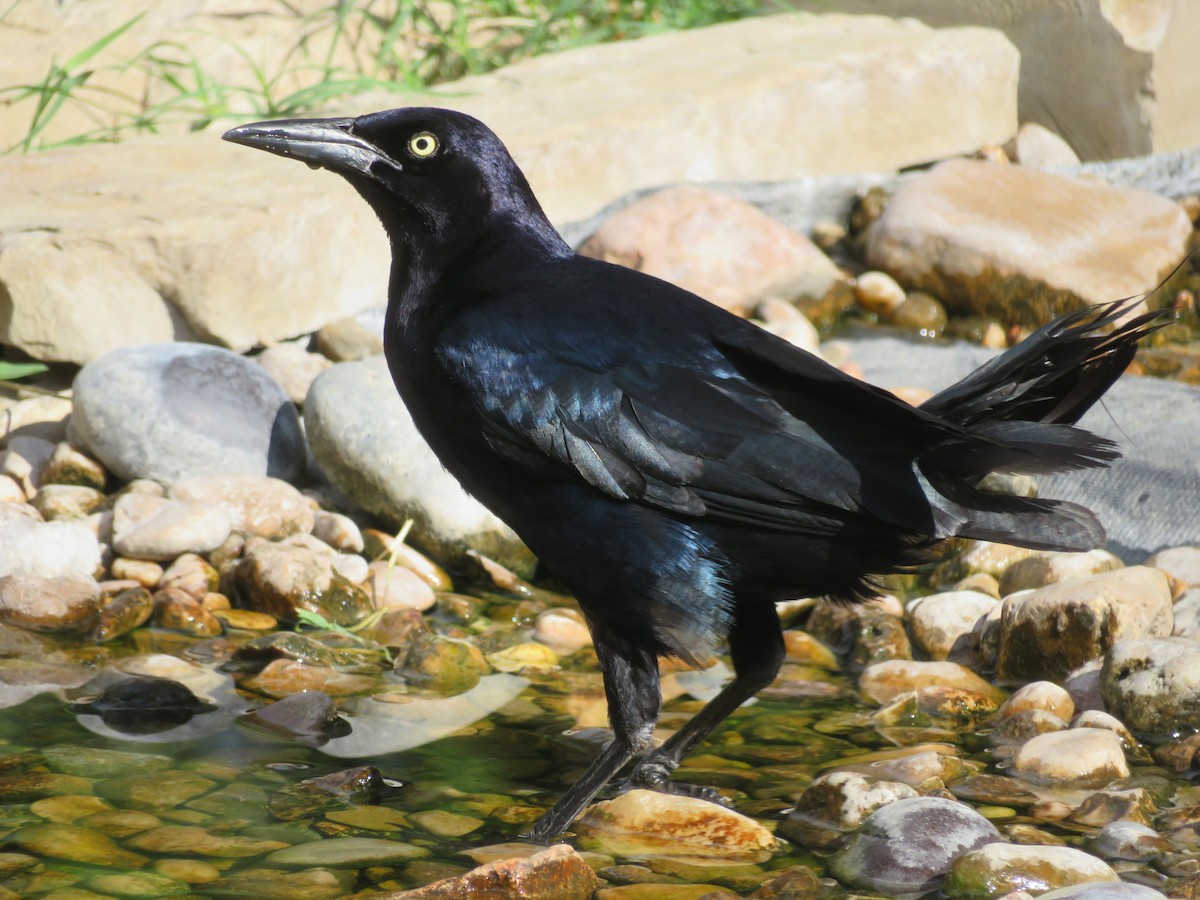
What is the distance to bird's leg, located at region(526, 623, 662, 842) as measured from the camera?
9.63 ft

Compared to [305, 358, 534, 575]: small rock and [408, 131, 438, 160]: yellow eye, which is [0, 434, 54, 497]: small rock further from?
[408, 131, 438, 160]: yellow eye

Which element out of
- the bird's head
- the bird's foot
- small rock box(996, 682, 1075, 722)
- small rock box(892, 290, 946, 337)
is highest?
the bird's head

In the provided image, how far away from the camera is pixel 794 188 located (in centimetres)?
693

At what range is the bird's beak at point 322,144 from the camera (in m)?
3.18

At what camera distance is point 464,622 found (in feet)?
13.7

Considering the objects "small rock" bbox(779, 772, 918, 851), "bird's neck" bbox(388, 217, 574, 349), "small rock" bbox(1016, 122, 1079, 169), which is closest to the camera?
"small rock" bbox(779, 772, 918, 851)

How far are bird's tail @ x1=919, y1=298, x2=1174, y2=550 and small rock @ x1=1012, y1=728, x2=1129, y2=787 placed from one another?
55 centimetres

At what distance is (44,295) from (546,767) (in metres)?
2.90

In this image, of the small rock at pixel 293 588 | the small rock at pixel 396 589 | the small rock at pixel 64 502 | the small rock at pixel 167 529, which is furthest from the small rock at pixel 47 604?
the small rock at pixel 396 589

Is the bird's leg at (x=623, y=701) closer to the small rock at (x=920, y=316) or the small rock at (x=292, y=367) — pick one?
the small rock at (x=292, y=367)

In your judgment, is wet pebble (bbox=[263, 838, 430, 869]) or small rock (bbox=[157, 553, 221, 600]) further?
small rock (bbox=[157, 553, 221, 600])

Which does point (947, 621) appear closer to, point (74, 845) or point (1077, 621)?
point (1077, 621)

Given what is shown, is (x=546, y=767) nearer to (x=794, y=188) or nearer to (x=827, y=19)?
(x=794, y=188)

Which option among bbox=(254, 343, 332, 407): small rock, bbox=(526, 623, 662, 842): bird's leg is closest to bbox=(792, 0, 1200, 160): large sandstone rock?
bbox=(254, 343, 332, 407): small rock
